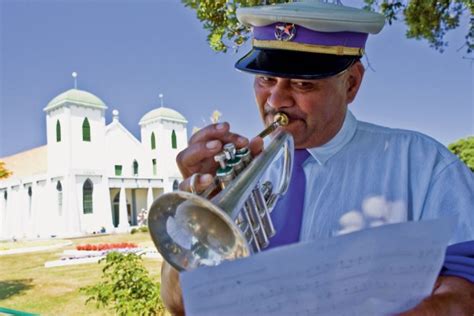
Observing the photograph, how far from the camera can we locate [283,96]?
1.18 m

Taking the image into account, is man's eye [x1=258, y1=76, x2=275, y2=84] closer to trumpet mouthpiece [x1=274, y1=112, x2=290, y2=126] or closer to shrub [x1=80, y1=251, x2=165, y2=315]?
trumpet mouthpiece [x1=274, y1=112, x2=290, y2=126]

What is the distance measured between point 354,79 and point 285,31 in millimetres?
246

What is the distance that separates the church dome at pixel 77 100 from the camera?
23502 millimetres

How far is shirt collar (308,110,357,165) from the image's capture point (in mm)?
1310

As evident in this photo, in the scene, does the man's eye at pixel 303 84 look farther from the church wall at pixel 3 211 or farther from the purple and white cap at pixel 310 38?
the church wall at pixel 3 211

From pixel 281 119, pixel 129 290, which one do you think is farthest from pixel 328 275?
pixel 129 290

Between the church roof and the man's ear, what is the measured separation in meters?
27.2

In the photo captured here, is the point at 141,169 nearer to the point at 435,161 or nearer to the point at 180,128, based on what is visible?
the point at 180,128

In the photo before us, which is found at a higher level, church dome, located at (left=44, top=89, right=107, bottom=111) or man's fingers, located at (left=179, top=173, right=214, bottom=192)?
church dome, located at (left=44, top=89, right=107, bottom=111)

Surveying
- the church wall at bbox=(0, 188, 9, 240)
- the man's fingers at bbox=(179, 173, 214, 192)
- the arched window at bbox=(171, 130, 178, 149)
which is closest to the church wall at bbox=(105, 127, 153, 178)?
the arched window at bbox=(171, 130, 178, 149)

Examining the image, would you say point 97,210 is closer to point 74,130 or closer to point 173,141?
point 74,130

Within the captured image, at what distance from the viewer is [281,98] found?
118cm

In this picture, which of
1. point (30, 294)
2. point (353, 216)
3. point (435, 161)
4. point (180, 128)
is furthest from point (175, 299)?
point (180, 128)

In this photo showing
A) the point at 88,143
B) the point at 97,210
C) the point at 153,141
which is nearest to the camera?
the point at 88,143
